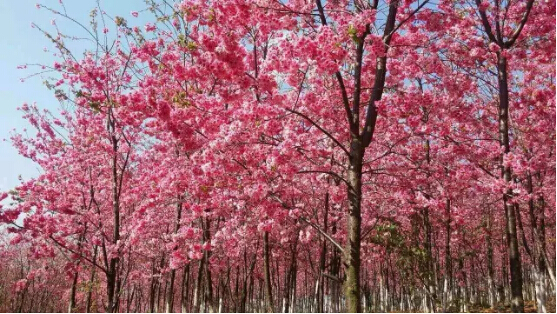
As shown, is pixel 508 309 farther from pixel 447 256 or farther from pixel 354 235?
pixel 354 235

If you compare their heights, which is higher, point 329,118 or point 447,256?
point 329,118

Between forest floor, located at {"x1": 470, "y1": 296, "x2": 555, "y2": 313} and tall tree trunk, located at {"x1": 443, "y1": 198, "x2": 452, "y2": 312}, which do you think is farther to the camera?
forest floor, located at {"x1": 470, "y1": 296, "x2": 555, "y2": 313}

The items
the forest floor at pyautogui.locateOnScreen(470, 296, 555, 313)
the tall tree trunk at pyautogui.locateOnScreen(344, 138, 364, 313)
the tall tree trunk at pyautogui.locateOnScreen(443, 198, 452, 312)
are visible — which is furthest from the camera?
the forest floor at pyautogui.locateOnScreen(470, 296, 555, 313)

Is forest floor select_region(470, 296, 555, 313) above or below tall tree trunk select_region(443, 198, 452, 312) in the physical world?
below

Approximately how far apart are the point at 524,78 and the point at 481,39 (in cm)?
397

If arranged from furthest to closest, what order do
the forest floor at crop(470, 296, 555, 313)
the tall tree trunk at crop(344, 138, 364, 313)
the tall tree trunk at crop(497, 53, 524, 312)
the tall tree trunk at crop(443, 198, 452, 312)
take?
the forest floor at crop(470, 296, 555, 313) → the tall tree trunk at crop(443, 198, 452, 312) → the tall tree trunk at crop(497, 53, 524, 312) → the tall tree trunk at crop(344, 138, 364, 313)

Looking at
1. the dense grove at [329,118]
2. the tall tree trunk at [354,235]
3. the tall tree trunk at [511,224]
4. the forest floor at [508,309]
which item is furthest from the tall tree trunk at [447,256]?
the tall tree trunk at [354,235]

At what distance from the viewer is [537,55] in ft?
31.8

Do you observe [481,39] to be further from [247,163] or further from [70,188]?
[70,188]

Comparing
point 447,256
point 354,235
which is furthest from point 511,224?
point 447,256

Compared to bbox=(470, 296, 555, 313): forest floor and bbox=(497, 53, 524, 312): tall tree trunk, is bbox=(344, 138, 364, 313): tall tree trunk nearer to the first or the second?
bbox=(497, 53, 524, 312): tall tree trunk

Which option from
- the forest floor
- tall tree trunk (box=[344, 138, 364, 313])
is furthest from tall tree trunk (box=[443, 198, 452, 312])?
tall tree trunk (box=[344, 138, 364, 313])

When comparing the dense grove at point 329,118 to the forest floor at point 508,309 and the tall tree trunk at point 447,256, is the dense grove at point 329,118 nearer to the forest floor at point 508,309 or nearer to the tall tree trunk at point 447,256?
the tall tree trunk at point 447,256

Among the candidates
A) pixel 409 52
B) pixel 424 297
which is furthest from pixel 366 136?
pixel 424 297
